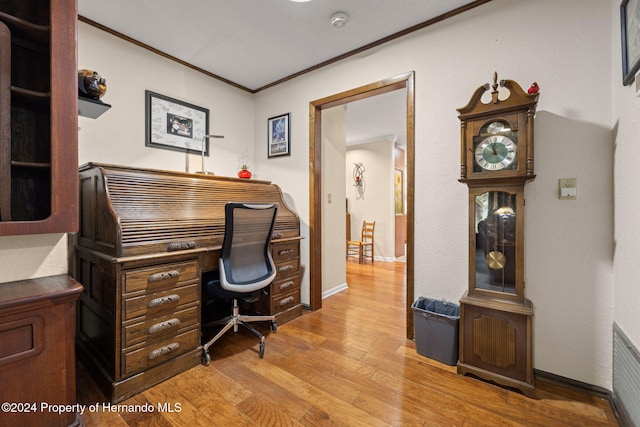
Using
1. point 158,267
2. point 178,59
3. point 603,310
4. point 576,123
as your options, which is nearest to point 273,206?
point 158,267

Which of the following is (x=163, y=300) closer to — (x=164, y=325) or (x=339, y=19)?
(x=164, y=325)

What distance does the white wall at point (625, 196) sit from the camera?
128 cm

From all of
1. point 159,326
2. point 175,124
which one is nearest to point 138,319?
point 159,326

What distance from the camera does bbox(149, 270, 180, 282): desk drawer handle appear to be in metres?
1.67

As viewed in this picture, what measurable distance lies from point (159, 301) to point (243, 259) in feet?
1.96

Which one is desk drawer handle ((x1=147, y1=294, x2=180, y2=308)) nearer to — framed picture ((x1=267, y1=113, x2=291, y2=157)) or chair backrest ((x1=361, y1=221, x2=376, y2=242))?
framed picture ((x1=267, y1=113, x2=291, y2=157))

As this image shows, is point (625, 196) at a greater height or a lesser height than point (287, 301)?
greater

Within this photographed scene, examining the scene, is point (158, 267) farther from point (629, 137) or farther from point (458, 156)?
point (629, 137)

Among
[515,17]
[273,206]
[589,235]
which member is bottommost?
[589,235]

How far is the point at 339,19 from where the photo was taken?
82.6 inches

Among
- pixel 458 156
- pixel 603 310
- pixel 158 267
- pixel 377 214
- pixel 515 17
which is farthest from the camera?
pixel 377 214

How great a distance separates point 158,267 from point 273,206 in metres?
0.86

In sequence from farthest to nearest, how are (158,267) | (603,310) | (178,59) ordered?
1. (178,59)
2. (158,267)
3. (603,310)

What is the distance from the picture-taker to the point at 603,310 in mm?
1588
